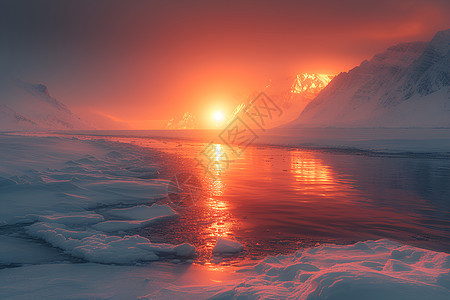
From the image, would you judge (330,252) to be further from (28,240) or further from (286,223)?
(28,240)

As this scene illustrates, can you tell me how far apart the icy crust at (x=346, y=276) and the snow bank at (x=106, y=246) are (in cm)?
180

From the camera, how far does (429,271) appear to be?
5.70m

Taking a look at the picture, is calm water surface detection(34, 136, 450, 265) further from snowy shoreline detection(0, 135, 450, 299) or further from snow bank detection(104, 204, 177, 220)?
snowy shoreline detection(0, 135, 450, 299)

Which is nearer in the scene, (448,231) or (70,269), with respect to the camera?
(70,269)

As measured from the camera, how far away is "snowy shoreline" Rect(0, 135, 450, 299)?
5.00 m

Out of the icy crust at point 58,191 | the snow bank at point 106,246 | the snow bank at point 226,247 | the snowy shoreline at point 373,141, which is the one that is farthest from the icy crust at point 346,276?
the snowy shoreline at point 373,141

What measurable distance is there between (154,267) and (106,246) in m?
1.58

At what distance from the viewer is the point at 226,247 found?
299 inches

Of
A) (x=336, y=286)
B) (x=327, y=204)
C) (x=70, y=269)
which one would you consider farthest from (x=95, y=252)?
(x=327, y=204)

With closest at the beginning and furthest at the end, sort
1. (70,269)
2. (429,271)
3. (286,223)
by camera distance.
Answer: (429,271) → (70,269) → (286,223)

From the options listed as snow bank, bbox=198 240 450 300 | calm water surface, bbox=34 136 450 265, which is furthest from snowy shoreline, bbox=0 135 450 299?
calm water surface, bbox=34 136 450 265

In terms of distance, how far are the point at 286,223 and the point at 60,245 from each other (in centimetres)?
628

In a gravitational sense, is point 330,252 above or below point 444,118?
below

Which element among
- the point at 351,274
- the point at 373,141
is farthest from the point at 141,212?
the point at 373,141
